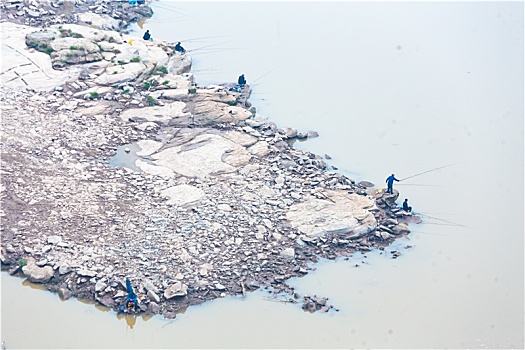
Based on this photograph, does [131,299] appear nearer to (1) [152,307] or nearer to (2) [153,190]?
(1) [152,307]

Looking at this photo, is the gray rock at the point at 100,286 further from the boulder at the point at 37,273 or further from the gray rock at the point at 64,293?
the boulder at the point at 37,273

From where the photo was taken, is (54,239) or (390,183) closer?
(54,239)

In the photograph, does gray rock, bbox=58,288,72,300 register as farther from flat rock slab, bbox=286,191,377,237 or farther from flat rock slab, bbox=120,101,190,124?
flat rock slab, bbox=120,101,190,124

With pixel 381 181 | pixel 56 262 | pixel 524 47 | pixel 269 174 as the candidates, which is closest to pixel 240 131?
pixel 269 174

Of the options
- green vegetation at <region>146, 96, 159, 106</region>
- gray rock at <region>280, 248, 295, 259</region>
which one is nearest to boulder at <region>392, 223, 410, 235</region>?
gray rock at <region>280, 248, 295, 259</region>

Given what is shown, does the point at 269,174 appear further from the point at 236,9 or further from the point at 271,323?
the point at 236,9

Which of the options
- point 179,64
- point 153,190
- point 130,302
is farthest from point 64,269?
point 179,64
